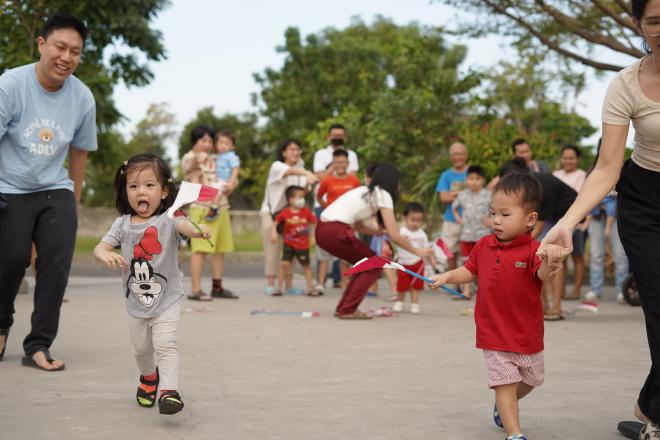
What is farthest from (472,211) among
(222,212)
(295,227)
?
(222,212)

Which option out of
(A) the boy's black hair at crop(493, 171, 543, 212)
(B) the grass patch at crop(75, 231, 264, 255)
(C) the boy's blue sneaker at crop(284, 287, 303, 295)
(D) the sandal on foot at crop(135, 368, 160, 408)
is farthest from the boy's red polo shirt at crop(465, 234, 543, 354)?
(B) the grass patch at crop(75, 231, 264, 255)

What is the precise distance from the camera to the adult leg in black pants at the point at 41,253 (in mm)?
6191

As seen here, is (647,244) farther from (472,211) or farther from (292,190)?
(292,190)

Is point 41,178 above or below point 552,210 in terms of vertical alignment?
above

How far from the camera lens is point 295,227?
40.0 feet

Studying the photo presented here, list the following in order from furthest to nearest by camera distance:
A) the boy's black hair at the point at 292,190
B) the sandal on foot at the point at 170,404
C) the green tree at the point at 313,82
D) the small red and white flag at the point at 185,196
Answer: the green tree at the point at 313,82
the boy's black hair at the point at 292,190
the small red and white flag at the point at 185,196
the sandal on foot at the point at 170,404

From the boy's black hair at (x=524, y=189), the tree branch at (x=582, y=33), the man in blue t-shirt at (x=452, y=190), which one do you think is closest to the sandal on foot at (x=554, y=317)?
the man in blue t-shirt at (x=452, y=190)

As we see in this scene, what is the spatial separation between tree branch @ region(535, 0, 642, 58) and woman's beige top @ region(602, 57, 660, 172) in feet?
30.8

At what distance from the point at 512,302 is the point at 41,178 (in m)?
3.37

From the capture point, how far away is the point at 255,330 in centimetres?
855

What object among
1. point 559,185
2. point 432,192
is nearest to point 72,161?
point 559,185

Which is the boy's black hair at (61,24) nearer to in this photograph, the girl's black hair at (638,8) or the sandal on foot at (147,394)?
the sandal on foot at (147,394)

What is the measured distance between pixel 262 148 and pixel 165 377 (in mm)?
52359

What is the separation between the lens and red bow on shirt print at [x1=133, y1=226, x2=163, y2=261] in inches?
200
